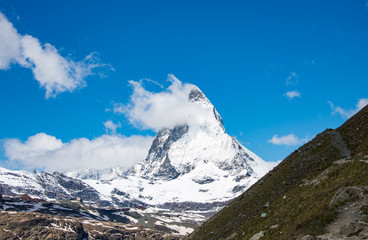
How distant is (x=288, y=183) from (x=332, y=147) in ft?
28.9

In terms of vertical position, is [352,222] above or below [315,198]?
below

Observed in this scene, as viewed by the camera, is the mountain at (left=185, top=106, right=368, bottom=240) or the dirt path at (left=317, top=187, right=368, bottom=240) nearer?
the dirt path at (left=317, top=187, right=368, bottom=240)

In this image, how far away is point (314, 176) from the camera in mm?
42281

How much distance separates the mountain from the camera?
2786 cm

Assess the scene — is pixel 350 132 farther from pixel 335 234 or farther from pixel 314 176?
pixel 335 234

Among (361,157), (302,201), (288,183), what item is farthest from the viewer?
(288,183)

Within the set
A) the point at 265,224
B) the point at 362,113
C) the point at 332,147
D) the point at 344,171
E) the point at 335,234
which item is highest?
the point at 362,113

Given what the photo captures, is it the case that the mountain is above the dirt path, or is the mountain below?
above

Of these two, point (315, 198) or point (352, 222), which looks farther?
point (315, 198)

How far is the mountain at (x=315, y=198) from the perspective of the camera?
27859mm

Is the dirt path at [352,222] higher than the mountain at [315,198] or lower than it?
lower

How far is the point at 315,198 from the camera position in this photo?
3391cm

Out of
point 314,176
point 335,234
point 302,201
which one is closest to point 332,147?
point 314,176

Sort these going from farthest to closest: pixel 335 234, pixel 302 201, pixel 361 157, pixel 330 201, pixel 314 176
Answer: pixel 314 176
pixel 361 157
pixel 302 201
pixel 330 201
pixel 335 234
